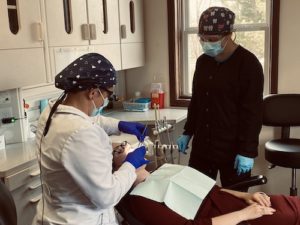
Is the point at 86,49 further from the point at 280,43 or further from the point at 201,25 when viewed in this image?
the point at 280,43

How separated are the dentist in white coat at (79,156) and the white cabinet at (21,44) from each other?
2.53 ft

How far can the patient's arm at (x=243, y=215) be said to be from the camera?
1.45 meters

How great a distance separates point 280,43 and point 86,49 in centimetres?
145

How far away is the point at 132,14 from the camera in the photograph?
3.12m

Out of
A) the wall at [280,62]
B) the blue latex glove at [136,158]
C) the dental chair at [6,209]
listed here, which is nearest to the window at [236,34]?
the wall at [280,62]

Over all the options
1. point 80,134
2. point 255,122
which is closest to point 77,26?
point 255,122

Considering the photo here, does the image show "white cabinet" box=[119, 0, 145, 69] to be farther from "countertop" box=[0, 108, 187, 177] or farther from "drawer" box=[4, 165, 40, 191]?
"drawer" box=[4, 165, 40, 191]

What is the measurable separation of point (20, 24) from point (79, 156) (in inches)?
45.9

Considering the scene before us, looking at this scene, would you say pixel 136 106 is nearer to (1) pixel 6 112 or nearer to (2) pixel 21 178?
(1) pixel 6 112

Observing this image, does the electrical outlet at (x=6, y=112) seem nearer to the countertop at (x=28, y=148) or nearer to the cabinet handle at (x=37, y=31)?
the countertop at (x=28, y=148)

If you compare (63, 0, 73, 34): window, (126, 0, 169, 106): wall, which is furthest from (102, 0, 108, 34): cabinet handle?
(126, 0, 169, 106): wall

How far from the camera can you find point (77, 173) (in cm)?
119

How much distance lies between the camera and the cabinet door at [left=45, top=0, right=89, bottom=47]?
2266 mm

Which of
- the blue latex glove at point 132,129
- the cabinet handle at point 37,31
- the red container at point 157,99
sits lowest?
the red container at point 157,99
